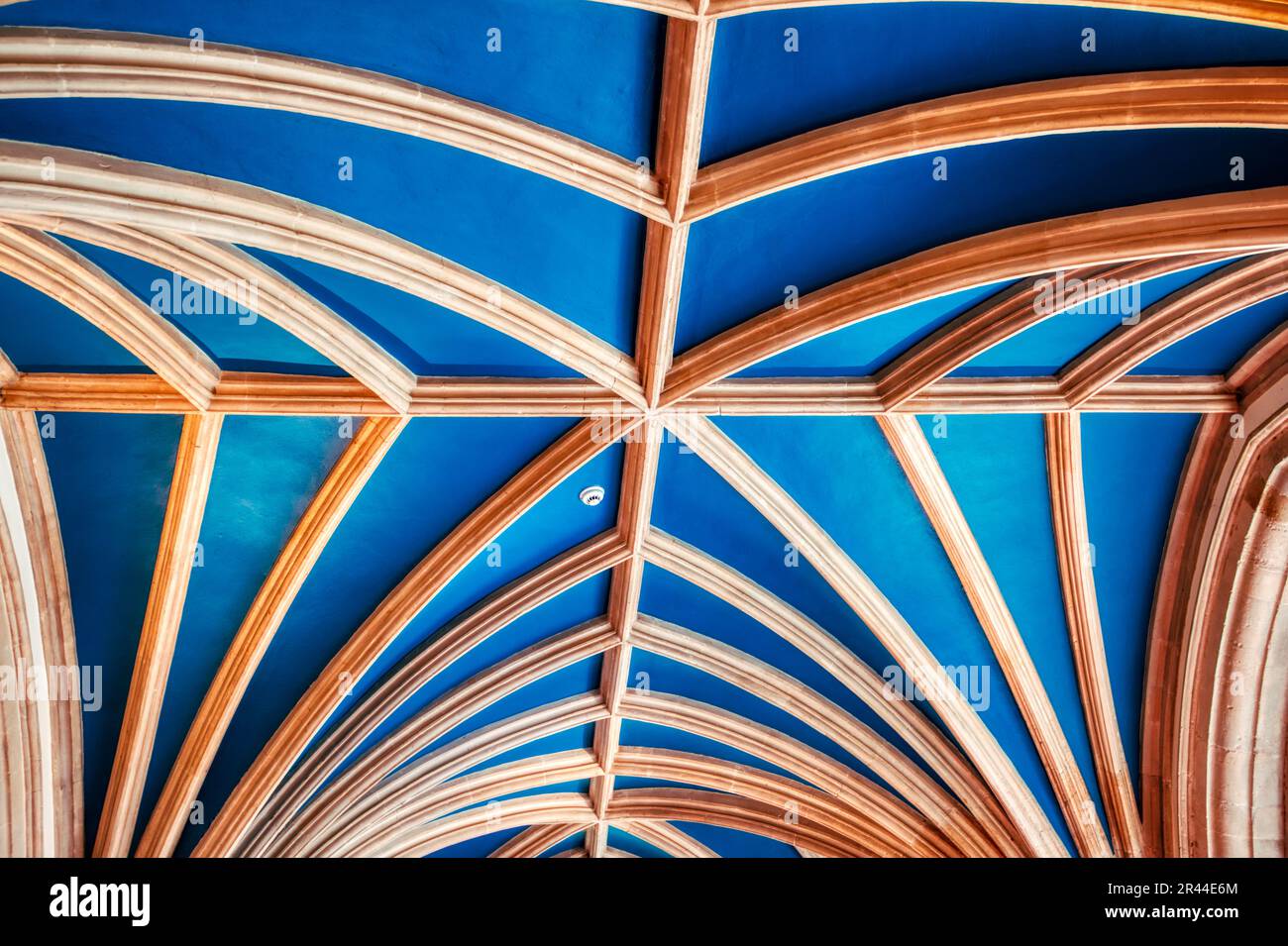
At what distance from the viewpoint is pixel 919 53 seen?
7859mm

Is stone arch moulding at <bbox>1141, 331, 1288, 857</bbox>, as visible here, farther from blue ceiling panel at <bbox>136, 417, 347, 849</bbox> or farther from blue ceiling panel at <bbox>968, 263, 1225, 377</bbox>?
blue ceiling panel at <bbox>136, 417, 347, 849</bbox>

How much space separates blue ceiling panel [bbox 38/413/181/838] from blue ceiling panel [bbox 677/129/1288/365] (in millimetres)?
4334

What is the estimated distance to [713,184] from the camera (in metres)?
8.61

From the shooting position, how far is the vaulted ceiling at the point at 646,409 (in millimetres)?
7812

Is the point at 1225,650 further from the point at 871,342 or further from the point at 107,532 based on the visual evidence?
the point at 107,532

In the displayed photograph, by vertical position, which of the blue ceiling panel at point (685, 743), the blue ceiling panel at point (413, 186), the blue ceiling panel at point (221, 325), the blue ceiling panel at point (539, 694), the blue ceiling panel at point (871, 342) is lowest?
the blue ceiling panel at point (685, 743)

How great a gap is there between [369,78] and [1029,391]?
5.62 metres

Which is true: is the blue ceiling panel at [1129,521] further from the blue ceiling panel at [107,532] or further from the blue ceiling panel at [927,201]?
the blue ceiling panel at [107,532]

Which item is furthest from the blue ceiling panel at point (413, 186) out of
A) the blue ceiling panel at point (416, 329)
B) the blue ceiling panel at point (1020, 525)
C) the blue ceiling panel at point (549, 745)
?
the blue ceiling panel at point (549, 745)

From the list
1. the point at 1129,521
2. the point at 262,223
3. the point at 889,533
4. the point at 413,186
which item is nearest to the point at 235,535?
the point at 262,223

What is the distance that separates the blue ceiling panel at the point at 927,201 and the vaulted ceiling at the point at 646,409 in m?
0.03

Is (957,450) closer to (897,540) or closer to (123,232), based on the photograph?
(897,540)
